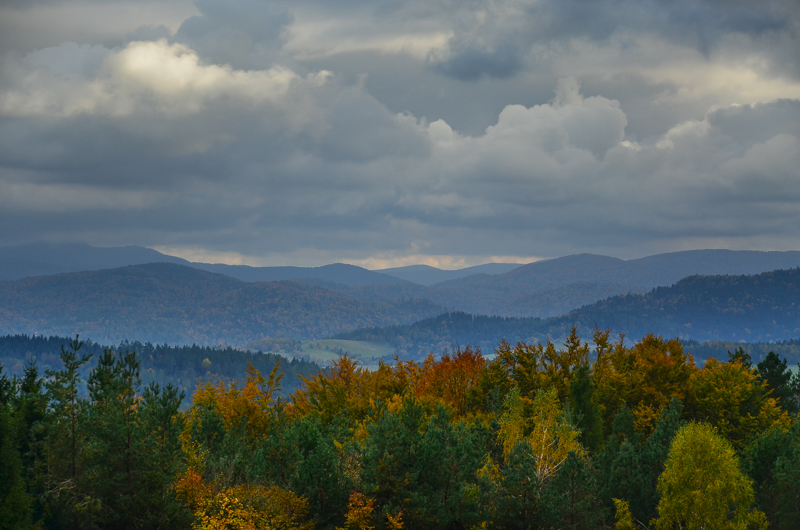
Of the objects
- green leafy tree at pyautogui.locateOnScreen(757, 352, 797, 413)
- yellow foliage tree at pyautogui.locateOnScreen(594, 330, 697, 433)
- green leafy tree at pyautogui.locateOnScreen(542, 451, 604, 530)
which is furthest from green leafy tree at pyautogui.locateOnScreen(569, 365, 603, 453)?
green leafy tree at pyautogui.locateOnScreen(757, 352, 797, 413)

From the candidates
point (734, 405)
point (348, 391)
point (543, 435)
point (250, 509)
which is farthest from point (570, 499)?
point (734, 405)

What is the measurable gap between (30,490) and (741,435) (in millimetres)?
73382

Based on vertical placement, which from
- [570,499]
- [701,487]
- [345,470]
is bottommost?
[701,487]

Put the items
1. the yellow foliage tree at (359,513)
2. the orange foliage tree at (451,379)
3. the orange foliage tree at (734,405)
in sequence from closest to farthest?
the yellow foliage tree at (359,513) < the orange foliage tree at (734,405) < the orange foliage tree at (451,379)

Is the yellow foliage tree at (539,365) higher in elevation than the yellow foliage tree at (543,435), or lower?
higher

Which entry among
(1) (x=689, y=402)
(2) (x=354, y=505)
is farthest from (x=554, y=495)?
(1) (x=689, y=402)

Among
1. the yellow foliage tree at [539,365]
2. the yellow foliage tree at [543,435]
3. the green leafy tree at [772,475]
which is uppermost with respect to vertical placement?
the yellow foliage tree at [539,365]

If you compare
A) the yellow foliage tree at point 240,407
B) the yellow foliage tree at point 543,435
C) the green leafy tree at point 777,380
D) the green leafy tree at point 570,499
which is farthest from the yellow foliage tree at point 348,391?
the green leafy tree at point 777,380

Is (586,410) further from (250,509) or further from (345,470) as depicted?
(250,509)

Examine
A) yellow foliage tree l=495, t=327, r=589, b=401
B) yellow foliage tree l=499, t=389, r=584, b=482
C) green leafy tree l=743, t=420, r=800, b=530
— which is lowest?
green leafy tree l=743, t=420, r=800, b=530

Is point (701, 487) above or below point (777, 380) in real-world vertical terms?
below

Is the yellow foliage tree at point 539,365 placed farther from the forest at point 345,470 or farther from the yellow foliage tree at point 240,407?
the yellow foliage tree at point 240,407

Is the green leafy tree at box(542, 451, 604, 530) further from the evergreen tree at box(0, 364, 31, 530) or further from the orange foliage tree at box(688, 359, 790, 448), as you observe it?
the orange foliage tree at box(688, 359, 790, 448)

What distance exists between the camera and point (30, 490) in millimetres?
58188
